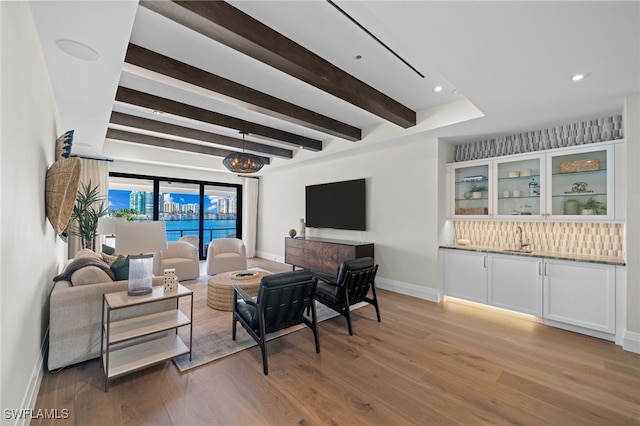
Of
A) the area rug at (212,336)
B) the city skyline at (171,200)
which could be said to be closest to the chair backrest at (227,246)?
the area rug at (212,336)

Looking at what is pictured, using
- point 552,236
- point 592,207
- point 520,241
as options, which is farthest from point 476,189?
point 592,207

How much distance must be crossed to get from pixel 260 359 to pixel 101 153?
5384 millimetres

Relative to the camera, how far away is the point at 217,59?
2.68 meters

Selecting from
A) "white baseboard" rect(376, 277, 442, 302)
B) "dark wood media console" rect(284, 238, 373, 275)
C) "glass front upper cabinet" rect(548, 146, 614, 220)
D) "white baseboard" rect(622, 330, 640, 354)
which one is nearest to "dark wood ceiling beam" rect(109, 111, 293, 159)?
"dark wood media console" rect(284, 238, 373, 275)

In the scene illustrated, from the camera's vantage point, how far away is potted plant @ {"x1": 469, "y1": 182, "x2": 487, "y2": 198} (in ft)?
14.0

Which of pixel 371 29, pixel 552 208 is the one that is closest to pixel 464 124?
pixel 552 208

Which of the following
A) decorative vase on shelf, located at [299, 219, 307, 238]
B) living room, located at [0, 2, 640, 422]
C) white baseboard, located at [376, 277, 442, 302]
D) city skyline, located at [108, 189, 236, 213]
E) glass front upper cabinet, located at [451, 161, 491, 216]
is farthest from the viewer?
decorative vase on shelf, located at [299, 219, 307, 238]

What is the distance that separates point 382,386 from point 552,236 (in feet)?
10.9

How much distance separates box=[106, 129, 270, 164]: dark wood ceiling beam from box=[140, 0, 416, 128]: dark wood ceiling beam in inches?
156

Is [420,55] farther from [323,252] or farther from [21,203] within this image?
[323,252]

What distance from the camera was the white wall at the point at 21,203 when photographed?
4.42 ft

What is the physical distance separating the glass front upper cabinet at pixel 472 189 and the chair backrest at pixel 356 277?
2.07 meters

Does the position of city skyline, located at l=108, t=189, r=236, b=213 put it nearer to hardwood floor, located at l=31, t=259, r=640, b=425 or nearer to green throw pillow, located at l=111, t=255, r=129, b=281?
green throw pillow, located at l=111, t=255, r=129, b=281

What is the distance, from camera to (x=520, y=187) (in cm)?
391
